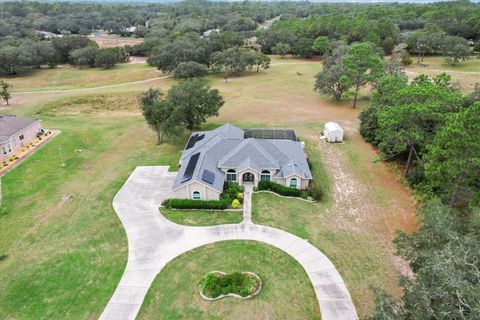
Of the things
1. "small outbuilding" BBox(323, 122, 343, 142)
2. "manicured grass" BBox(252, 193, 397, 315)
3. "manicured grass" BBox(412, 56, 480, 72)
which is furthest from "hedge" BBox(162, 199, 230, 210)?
"manicured grass" BBox(412, 56, 480, 72)

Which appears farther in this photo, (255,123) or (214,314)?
(255,123)

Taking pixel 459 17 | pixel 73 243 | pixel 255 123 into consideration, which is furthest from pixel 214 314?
pixel 459 17

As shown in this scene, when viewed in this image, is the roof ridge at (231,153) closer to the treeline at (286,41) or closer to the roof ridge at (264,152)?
the roof ridge at (264,152)

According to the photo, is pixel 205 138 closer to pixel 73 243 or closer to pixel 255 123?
pixel 255 123

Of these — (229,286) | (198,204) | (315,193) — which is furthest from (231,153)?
(229,286)

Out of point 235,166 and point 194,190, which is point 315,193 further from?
point 194,190

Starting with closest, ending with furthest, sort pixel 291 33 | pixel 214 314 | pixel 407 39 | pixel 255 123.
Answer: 1. pixel 214 314
2. pixel 255 123
3. pixel 407 39
4. pixel 291 33

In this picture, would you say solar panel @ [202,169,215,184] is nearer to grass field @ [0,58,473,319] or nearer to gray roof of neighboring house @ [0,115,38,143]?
grass field @ [0,58,473,319]
